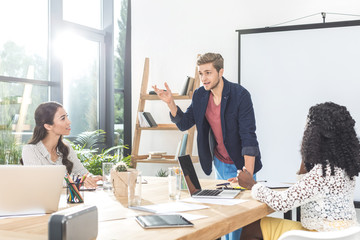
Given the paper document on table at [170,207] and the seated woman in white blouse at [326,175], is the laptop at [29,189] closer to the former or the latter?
the paper document on table at [170,207]

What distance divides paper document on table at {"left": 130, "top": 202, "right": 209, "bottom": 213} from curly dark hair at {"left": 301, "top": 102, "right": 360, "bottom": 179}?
0.55m

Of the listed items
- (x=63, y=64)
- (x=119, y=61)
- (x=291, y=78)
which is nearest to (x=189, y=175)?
(x=291, y=78)

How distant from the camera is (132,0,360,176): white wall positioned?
179 inches

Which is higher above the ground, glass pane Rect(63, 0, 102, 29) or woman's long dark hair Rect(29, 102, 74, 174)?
glass pane Rect(63, 0, 102, 29)

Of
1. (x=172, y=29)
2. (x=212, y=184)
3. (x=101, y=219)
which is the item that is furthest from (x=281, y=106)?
(x=101, y=219)

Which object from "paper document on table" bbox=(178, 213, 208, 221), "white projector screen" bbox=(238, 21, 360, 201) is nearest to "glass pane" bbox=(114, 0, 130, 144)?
"white projector screen" bbox=(238, 21, 360, 201)

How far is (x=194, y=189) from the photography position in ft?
7.89

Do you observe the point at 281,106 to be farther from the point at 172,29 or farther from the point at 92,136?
the point at 92,136

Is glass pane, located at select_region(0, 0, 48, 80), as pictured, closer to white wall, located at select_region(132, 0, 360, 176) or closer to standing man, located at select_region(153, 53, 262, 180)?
white wall, located at select_region(132, 0, 360, 176)

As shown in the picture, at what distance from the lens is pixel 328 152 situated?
6.66 feet

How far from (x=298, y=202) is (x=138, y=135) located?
3.34 metres

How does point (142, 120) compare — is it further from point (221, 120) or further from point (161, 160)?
point (221, 120)

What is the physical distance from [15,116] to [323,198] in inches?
139

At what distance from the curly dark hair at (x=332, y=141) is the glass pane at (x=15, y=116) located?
131 inches
